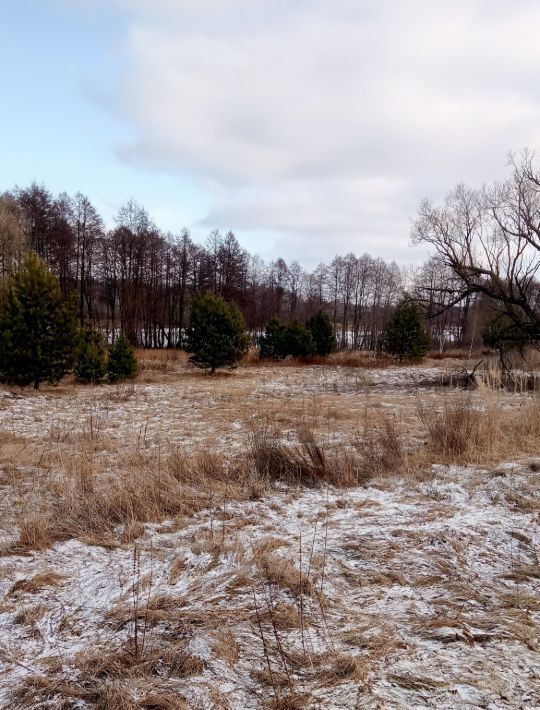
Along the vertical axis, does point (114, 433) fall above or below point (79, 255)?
below

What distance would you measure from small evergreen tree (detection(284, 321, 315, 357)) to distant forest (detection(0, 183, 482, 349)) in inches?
296

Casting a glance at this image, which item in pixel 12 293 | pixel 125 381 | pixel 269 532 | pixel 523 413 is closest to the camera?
pixel 269 532

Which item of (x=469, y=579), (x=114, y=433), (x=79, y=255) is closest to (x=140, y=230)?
(x=79, y=255)

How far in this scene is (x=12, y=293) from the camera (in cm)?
1315

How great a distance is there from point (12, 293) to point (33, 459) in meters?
9.45

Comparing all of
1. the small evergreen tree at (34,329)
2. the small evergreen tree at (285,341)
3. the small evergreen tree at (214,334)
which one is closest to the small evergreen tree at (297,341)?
the small evergreen tree at (285,341)

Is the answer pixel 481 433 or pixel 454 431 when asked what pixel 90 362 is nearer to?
pixel 454 431

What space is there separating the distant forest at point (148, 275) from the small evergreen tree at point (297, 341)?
7530mm

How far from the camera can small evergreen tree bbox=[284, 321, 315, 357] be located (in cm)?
2825

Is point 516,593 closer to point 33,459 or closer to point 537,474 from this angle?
point 537,474

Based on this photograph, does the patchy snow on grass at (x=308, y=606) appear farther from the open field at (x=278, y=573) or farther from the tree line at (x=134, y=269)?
the tree line at (x=134, y=269)

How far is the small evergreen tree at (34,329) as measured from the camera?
42.6ft

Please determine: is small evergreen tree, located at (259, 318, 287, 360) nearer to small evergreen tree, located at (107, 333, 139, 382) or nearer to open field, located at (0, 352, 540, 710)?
small evergreen tree, located at (107, 333, 139, 382)

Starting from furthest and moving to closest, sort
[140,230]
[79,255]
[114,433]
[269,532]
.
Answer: [140,230] → [79,255] → [114,433] → [269,532]
